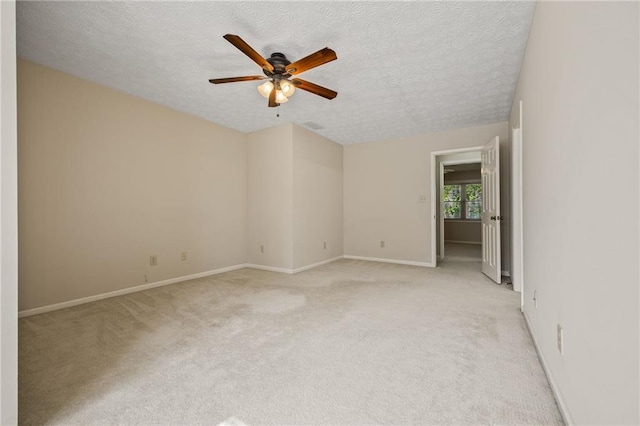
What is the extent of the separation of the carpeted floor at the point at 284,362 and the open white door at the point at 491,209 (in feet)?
3.04

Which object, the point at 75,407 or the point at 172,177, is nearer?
the point at 75,407

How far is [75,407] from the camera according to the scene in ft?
4.61

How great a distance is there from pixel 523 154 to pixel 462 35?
3.91 feet

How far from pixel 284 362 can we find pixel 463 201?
341 inches

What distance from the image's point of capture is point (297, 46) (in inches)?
94.8

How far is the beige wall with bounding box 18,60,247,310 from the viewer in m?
2.73

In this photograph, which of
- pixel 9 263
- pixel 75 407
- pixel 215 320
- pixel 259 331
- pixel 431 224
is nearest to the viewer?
pixel 9 263

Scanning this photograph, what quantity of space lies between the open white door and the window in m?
4.36

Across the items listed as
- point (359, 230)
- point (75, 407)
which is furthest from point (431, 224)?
point (75, 407)

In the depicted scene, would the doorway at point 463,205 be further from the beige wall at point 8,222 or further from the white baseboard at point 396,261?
the beige wall at point 8,222

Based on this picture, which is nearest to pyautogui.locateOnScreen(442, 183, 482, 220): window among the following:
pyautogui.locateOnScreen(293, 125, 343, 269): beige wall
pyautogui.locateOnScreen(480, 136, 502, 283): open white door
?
pyautogui.locateOnScreen(480, 136, 502, 283): open white door

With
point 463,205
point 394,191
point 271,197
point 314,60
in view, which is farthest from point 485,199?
point 463,205

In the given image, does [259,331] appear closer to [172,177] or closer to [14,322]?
[14,322]

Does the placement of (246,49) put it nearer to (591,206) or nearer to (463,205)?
(591,206)
